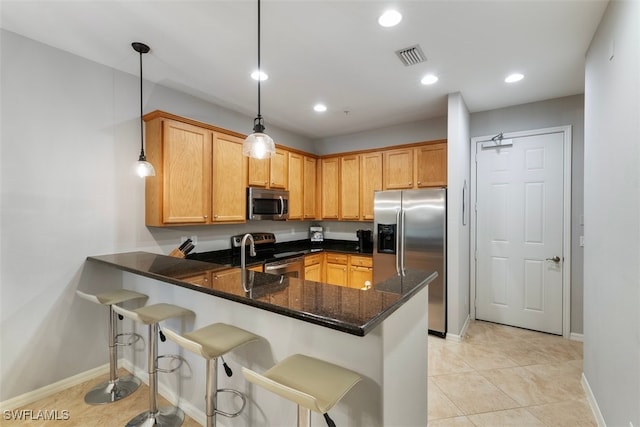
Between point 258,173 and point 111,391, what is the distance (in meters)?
2.64

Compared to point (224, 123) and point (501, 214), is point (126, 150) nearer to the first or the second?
point (224, 123)

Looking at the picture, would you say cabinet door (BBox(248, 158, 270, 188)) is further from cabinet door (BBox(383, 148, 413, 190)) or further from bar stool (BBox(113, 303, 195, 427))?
bar stool (BBox(113, 303, 195, 427))

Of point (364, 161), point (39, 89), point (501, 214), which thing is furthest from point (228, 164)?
point (501, 214)

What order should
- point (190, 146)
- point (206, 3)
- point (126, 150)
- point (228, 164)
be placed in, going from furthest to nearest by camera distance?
1. point (228, 164)
2. point (190, 146)
3. point (126, 150)
4. point (206, 3)

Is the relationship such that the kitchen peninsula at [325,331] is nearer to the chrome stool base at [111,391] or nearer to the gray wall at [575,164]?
the chrome stool base at [111,391]

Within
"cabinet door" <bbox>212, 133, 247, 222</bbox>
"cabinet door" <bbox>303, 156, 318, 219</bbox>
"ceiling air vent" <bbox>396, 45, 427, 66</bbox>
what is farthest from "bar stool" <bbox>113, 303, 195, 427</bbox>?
"cabinet door" <bbox>303, 156, 318, 219</bbox>

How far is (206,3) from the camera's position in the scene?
1892 millimetres

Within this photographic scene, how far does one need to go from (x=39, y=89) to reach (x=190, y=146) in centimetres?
119

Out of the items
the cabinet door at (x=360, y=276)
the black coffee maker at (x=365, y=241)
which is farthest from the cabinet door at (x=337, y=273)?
the black coffee maker at (x=365, y=241)

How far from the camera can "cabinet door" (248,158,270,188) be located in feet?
12.3

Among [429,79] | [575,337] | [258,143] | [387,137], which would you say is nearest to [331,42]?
[258,143]

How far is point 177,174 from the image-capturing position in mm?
2951

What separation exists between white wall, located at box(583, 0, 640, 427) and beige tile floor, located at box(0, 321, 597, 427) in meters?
0.30

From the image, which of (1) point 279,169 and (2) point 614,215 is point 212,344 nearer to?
(2) point 614,215
